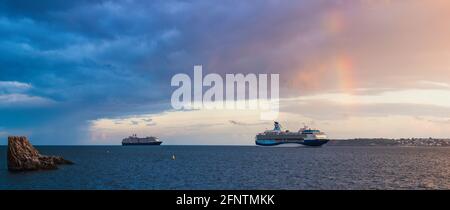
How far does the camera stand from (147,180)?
2576 inches

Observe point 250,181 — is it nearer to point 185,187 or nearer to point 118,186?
point 185,187

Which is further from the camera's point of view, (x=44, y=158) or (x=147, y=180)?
(x=44, y=158)

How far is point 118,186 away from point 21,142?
118ft

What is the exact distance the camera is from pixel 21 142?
8288 centimetres

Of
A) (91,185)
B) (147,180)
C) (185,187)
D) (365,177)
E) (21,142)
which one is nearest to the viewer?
(185,187)

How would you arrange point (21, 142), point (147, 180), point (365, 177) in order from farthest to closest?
point (21, 142) < point (365, 177) < point (147, 180)

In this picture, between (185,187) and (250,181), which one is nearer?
(185,187)
